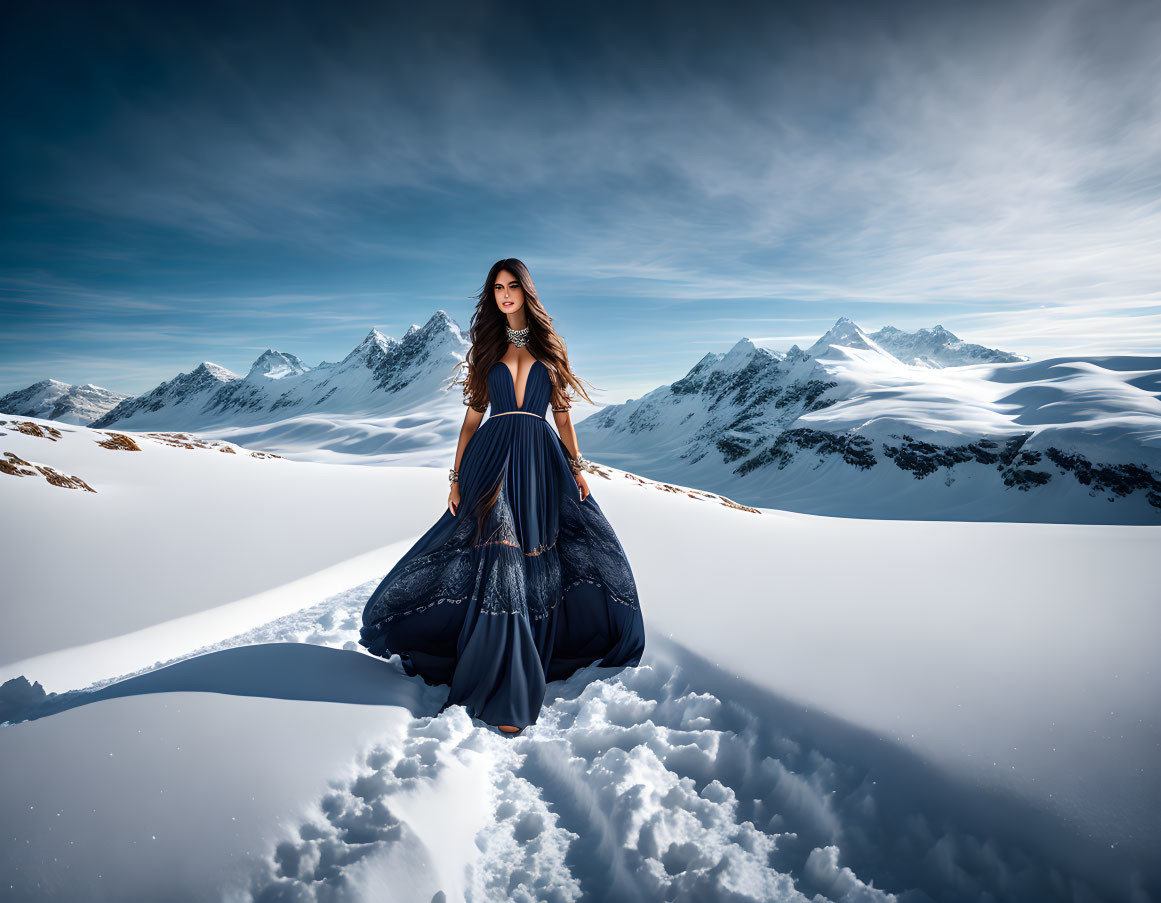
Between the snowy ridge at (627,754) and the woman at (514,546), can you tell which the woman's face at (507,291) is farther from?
the snowy ridge at (627,754)

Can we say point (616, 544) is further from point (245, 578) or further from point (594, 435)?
point (594, 435)

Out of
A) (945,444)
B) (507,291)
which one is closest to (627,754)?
(507,291)

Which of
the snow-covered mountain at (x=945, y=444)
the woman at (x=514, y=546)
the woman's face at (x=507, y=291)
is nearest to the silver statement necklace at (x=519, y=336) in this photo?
the woman at (x=514, y=546)

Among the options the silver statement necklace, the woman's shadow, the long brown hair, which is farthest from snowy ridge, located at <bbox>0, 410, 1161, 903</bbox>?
the silver statement necklace

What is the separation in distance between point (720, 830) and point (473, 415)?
2.64 metres

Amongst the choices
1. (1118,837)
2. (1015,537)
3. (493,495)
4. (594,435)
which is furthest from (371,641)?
(594,435)

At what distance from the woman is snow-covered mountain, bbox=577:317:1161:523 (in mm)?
75042

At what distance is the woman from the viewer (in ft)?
9.86

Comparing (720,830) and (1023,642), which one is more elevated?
(1023,642)

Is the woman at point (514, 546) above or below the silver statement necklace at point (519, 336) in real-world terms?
below

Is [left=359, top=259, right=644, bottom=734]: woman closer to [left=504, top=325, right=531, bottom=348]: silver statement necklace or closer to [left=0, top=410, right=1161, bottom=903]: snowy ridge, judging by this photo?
[left=504, top=325, right=531, bottom=348]: silver statement necklace

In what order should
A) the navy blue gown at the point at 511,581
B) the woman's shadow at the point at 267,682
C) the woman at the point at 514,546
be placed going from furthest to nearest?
the woman at the point at 514,546 → the navy blue gown at the point at 511,581 → the woman's shadow at the point at 267,682

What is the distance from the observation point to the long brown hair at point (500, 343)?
11.1 ft

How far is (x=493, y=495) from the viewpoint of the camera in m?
3.08
